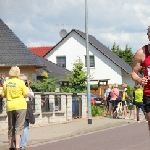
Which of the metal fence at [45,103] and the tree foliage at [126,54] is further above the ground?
the tree foliage at [126,54]

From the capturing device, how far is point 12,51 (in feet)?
107

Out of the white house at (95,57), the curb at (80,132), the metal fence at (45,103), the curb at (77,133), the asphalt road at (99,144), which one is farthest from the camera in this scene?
the white house at (95,57)

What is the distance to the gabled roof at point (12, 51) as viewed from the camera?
31.2 m

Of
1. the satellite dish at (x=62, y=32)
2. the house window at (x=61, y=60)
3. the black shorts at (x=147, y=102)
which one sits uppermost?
the satellite dish at (x=62, y=32)

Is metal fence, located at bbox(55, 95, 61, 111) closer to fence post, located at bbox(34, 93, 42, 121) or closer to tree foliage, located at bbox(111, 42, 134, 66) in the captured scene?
fence post, located at bbox(34, 93, 42, 121)

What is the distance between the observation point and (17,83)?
11.8 meters

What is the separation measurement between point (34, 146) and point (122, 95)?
49.7ft

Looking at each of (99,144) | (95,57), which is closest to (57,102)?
(99,144)

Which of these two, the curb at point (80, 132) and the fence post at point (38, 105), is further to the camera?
the fence post at point (38, 105)

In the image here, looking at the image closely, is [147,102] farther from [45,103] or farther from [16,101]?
[45,103]

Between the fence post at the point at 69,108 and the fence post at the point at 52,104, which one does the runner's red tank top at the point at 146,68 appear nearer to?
the fence post at the point at 52,104

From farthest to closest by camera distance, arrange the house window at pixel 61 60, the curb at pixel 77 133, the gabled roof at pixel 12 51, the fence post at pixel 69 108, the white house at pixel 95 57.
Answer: the house window at pixel 61 60 < the white house at pixel 95 57 < the gabled roof at pixel 12 51 < the fence post at pixel 69 108 < the curb at pixel 77 133

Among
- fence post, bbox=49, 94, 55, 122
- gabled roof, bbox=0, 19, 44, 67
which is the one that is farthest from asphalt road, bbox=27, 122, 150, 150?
gabled roof, bbox=0, 19, 44, 67

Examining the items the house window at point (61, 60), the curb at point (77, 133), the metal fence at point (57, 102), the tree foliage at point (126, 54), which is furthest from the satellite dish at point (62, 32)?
the metal fence at point (57, 102)
